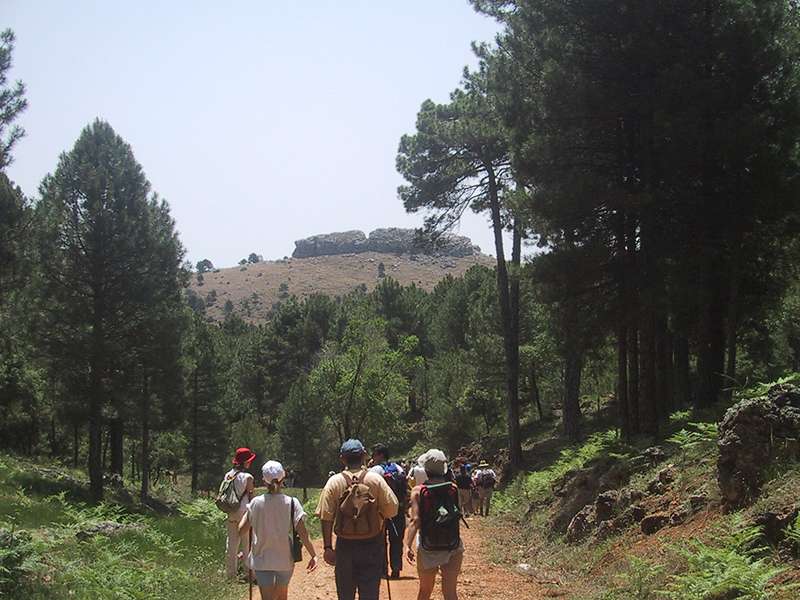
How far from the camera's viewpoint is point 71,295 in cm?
2133

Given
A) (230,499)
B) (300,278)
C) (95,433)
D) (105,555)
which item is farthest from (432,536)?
(300,278)

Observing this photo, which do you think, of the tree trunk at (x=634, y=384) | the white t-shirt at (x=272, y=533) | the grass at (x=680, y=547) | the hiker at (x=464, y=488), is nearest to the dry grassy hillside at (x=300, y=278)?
the hiker at (x=464, y=488)

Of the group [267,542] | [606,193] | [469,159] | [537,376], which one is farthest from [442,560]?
[537,376]

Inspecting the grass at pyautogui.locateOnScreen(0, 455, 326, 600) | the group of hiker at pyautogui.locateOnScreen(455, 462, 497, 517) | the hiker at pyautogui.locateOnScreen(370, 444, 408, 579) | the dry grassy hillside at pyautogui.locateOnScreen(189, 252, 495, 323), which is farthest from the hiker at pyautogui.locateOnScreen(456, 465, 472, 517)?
the dry grassy hillside at pyautogui.locateOnScreen(189, 252, 495, 323)

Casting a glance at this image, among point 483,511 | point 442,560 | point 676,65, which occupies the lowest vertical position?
point 483,511

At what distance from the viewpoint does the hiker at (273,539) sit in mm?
6230

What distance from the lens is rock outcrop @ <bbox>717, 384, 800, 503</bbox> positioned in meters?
7.66

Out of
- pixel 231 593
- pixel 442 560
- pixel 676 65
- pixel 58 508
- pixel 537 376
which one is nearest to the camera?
pixel 442 560

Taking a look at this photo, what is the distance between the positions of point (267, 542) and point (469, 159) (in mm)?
17934

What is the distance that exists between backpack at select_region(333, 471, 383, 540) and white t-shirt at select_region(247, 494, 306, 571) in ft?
2.36

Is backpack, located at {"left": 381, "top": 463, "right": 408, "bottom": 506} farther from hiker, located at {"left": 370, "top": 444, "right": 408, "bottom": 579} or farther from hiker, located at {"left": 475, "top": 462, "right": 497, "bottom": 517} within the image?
hiker, located at {"left": 475, "top": 462, "right": 497, "bottom": 517}

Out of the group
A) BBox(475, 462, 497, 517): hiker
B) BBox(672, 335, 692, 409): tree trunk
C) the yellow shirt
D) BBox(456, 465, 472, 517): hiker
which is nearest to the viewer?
the yellow shirt

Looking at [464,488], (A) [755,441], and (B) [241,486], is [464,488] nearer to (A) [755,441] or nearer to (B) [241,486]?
(B) [241,486]

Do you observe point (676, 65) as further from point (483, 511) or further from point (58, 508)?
point (58, 508)
